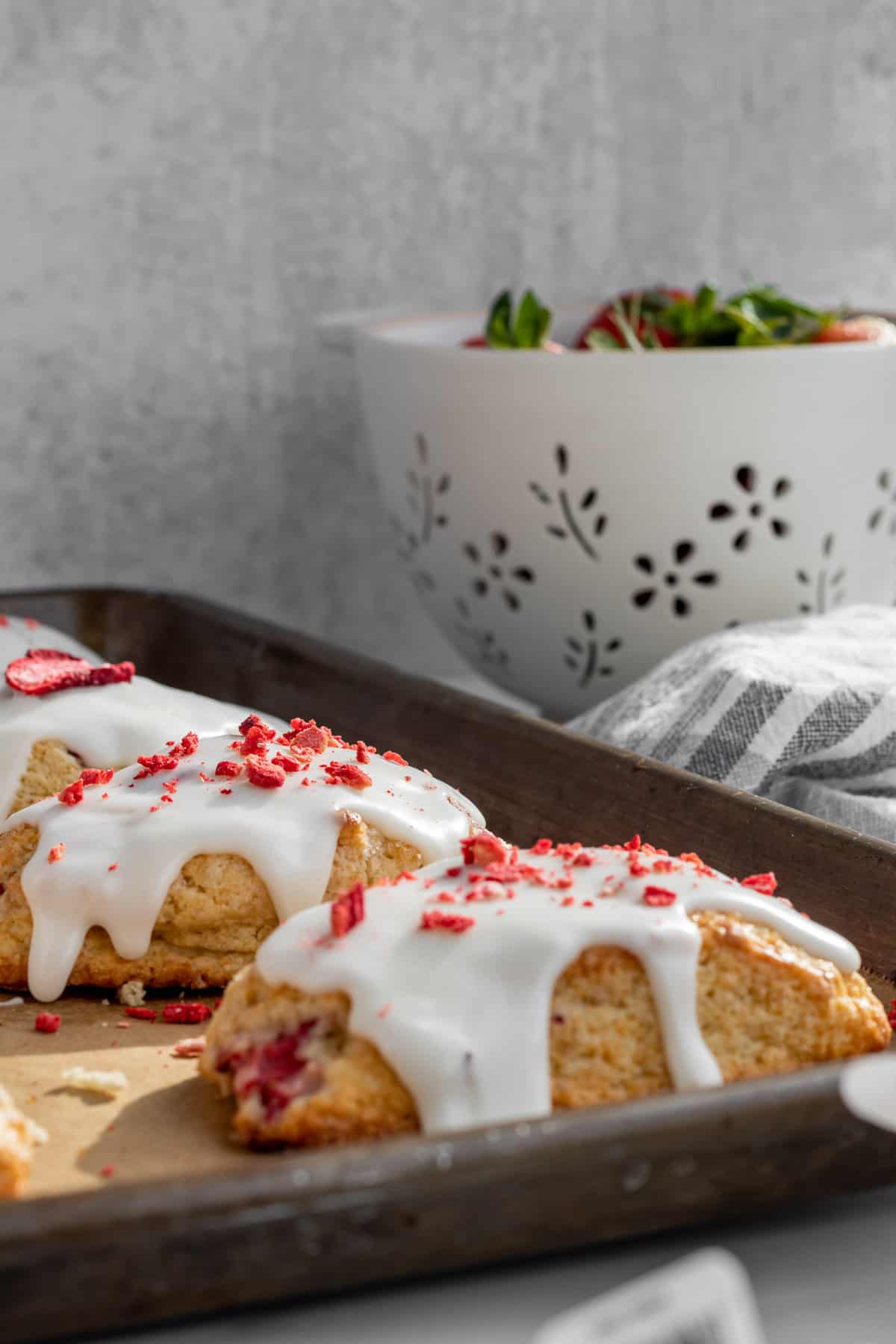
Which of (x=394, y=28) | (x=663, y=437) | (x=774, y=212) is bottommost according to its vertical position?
(x=663, y=437)

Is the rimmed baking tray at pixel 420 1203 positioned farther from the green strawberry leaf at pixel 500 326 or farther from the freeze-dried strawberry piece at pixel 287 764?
the green strawberry leaf at pixel 500 326

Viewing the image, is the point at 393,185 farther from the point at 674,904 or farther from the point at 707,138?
the point at 674,904

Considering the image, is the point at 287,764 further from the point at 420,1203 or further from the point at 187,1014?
the point at 420,1203

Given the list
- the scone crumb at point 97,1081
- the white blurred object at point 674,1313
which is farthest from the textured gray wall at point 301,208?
the white blurred object at point 674,1313

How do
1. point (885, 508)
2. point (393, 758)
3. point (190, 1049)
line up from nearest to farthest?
point (190, 1049)
point (393, 758)
point (885, 508)

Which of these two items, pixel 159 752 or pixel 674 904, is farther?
pixel 159 752

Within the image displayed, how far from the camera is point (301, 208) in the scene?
2.48 m

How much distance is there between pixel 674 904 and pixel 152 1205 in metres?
0.43

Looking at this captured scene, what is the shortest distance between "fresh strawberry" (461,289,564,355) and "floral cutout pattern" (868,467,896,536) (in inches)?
17.4

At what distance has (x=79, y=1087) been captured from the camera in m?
1.06

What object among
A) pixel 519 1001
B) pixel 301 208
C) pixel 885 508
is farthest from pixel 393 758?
pixel 301 208

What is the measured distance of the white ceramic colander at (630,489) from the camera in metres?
1.93

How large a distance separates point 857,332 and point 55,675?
111cm

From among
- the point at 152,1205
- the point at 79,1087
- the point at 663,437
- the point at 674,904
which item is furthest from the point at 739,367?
the point at 152,1205
